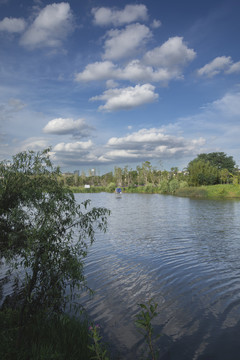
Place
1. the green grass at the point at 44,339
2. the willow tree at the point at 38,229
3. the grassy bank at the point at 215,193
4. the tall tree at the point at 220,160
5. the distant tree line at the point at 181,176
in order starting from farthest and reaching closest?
the tall tree at the point at 220,160
the distant tree line at the point at 181,176
the grassy bank at the point at 215,193
the willow tree at the point at 38,229
the green grass at the point at 44,339

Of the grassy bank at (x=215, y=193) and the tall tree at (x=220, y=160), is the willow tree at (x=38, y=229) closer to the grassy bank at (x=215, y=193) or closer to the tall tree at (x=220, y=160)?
the grassy bank at (x=215, y=193)

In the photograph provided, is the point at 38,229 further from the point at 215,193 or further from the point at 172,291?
the point at 215,193

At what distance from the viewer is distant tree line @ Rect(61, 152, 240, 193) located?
8294 cm

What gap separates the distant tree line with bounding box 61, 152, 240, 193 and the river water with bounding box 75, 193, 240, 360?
56383 mm

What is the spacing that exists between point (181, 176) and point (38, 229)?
336 ft

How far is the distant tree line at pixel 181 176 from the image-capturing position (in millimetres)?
82938

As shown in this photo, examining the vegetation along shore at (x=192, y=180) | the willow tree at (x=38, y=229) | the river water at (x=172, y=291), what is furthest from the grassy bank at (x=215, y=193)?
the willow tree at (x=38, y=229)

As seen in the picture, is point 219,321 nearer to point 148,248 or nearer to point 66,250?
point 66,250

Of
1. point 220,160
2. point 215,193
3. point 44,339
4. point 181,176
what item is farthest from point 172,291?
point 220,160

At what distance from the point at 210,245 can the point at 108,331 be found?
11.2 metres

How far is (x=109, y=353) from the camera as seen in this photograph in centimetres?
572

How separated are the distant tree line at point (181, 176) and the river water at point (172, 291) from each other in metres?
56.4

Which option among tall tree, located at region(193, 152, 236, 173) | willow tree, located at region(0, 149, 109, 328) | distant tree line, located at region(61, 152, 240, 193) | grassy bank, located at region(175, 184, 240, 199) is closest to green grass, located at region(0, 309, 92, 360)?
willow tree, located at region(0, 149, 109, 328)

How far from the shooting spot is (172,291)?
9.33 meters
